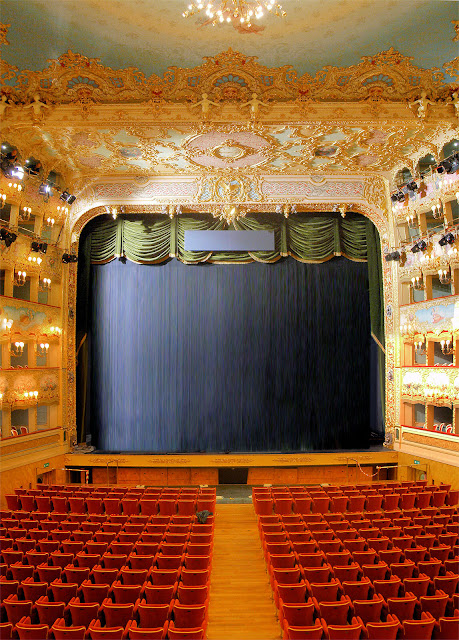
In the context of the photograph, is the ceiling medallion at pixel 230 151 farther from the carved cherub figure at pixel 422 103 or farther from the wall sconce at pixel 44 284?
the wall sconce at pixel 44 284

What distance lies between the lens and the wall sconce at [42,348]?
12.3 meters

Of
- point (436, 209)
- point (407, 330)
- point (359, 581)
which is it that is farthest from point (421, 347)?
point (359, 581)

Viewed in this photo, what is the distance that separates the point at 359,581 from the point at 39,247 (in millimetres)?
10636

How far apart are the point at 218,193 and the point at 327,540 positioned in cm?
1019

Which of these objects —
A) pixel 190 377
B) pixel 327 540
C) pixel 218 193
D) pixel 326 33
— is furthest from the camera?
pixel 190 377

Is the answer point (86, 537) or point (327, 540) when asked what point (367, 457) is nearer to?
point (327, 540)

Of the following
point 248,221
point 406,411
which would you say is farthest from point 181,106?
point 406,411

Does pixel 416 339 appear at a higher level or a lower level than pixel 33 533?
higher

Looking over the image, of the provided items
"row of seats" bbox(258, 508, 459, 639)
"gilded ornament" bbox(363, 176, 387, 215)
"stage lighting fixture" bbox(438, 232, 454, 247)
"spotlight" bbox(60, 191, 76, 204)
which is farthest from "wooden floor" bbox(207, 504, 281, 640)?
"gilded ornament" bbox(363, 176, 387, 215)

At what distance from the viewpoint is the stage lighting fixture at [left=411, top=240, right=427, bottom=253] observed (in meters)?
11.7

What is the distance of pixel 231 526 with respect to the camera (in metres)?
8.30

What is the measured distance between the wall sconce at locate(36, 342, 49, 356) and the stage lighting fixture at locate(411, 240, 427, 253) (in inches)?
408

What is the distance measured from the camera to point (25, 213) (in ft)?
37.9

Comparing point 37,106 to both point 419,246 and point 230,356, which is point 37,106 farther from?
point 419,246
